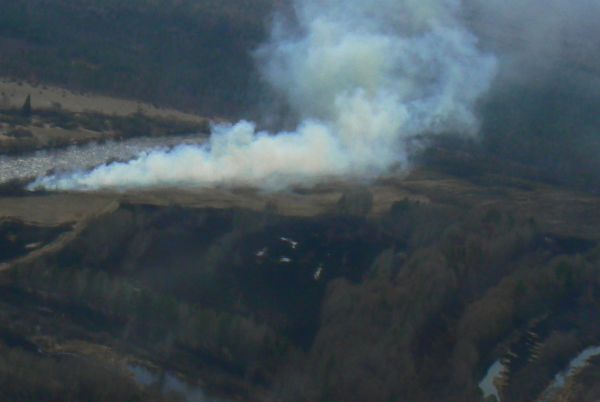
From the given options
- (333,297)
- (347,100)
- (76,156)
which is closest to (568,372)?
(333,297)

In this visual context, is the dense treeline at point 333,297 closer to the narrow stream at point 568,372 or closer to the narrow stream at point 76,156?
the narrow stream at point 568,372

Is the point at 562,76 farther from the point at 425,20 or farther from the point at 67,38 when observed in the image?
the point at 67,38

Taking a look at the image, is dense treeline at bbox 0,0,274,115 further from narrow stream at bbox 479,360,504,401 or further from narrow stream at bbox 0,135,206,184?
narrow stream at bbox 479,360,504,401

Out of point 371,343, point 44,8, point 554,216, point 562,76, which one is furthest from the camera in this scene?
point 44,8

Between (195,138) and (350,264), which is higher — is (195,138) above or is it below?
above

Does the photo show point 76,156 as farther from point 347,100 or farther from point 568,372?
point 568,372

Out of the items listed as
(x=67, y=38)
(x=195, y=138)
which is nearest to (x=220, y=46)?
(x=67, y=38)

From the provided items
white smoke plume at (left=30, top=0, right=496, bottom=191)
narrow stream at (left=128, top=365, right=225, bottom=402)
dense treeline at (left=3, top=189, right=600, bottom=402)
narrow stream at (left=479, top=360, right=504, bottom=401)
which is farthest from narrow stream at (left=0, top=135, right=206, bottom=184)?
narrow stream at (left=479, top=360, right=504, bottom=401)
